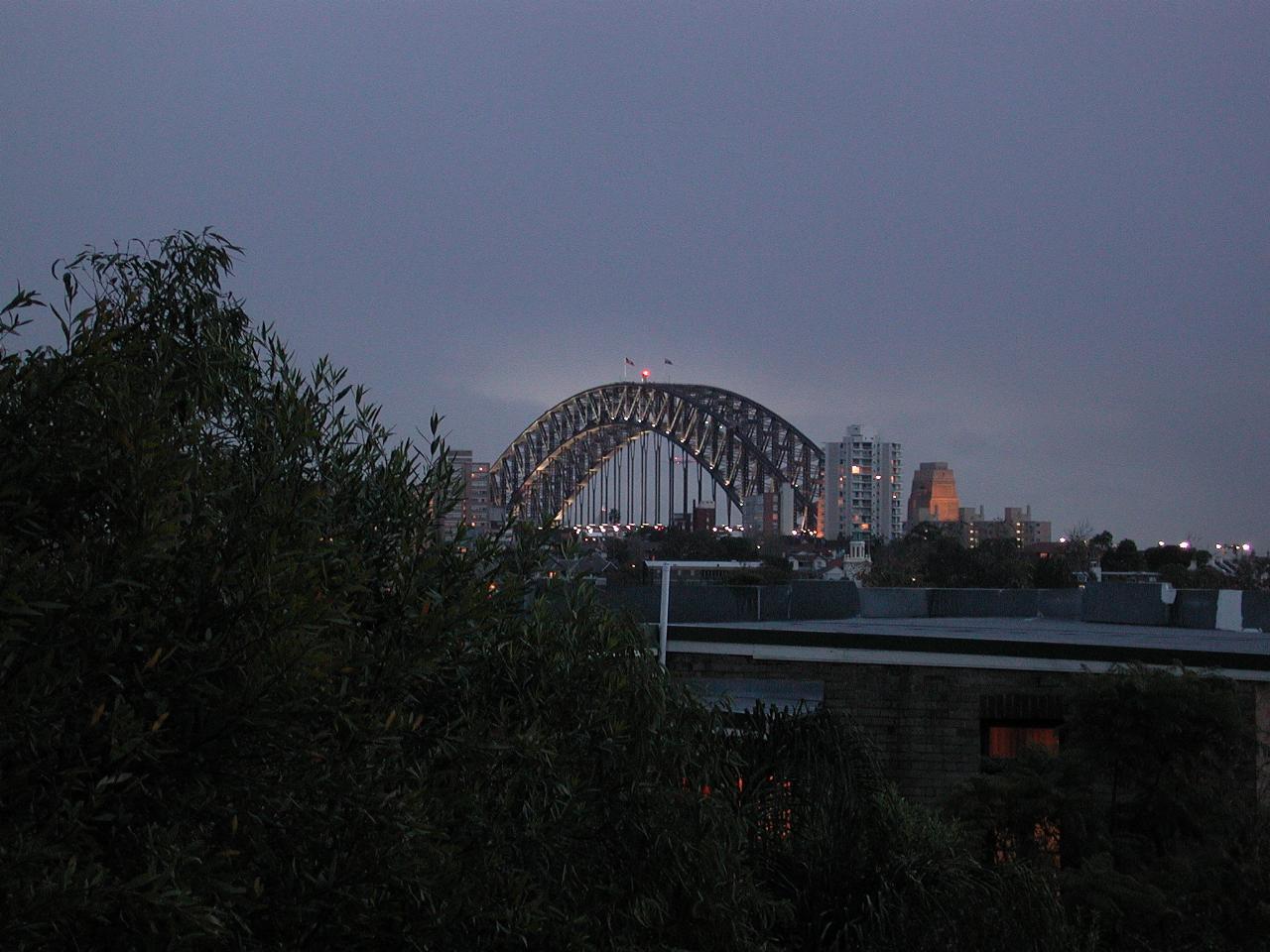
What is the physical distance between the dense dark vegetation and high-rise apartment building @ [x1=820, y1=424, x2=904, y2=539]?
151890mm

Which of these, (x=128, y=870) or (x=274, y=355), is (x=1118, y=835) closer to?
(x=274, y=355)

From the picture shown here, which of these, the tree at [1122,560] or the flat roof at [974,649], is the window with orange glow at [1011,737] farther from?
the tree at [1122,560]

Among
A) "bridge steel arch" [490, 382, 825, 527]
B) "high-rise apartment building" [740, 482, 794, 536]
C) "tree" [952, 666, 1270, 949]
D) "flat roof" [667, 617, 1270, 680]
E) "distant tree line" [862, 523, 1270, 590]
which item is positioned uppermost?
"bridge steel arch" [490, 382, 825, 527]

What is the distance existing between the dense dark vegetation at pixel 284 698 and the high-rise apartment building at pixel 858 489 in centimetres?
15189

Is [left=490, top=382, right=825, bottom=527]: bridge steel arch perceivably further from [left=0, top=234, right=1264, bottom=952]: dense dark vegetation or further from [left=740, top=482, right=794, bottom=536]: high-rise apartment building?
[left=0, top=234, right=1264, bottom=952]: dense dark vegetation

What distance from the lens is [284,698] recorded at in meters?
4.42

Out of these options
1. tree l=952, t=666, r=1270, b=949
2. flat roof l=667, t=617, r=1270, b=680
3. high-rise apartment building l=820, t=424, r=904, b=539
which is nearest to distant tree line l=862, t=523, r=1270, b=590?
flat roof l=667, t=617, r=1270, b=680

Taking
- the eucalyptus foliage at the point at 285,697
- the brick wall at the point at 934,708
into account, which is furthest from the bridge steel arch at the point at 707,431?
the eucalyptus foliage at the point at 285,697

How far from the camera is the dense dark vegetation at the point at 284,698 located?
13.7ft

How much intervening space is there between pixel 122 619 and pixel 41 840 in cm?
81

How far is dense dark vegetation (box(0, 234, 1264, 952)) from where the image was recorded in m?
4.17

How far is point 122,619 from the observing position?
14.6 ft

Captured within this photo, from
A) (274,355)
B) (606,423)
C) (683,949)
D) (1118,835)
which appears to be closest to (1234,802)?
(1118,835)

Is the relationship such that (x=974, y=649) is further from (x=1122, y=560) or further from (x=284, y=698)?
(x=1122, y=560)
